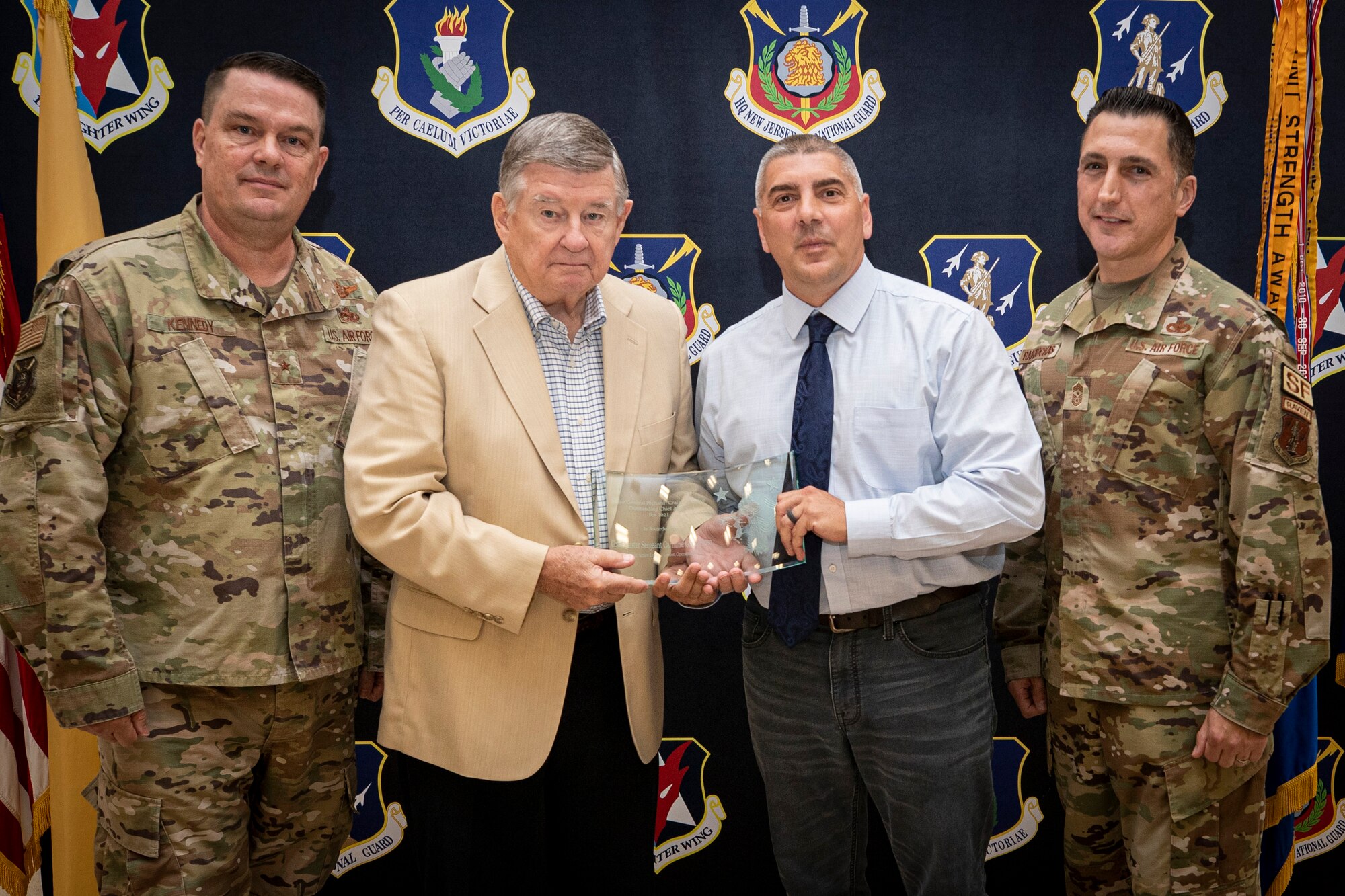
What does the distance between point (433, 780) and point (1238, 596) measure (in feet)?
6.12

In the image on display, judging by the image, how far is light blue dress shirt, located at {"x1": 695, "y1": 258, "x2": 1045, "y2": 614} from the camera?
1950mm

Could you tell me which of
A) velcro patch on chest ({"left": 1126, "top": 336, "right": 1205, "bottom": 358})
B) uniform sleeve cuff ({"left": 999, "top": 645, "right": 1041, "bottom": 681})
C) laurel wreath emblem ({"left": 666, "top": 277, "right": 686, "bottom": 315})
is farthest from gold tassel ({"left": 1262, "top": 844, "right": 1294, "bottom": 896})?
laurel wreath emblem ({"left": 666, "top": 277, "right": 686, "bottom": 315})

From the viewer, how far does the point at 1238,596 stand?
2064 mm

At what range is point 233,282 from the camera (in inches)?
84.7

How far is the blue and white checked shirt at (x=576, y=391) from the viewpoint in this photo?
2023 millimetres

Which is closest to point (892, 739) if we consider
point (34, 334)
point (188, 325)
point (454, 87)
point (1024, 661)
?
point (1024, 661)

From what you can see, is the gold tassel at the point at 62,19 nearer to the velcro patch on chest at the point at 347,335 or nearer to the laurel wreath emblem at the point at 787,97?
the velcro patch on chest at the point at 347,335

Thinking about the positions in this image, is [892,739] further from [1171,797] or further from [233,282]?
[233,282]

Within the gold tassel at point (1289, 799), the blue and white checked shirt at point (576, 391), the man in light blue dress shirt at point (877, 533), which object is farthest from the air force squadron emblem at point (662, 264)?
Answer: the gold tassel at point (1289, 799)

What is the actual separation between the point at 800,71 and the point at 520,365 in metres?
1.56

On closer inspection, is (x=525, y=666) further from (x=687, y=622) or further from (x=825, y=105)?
(x=825, y=105)

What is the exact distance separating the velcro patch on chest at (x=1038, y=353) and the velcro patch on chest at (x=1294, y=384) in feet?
1.64

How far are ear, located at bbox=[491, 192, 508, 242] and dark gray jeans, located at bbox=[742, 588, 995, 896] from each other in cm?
110

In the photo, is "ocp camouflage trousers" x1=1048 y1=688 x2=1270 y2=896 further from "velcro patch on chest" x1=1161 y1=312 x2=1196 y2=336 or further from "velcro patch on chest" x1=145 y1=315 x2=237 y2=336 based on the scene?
"velcro patch on chest" x1=145 y1=315 x2=237 y2=336
